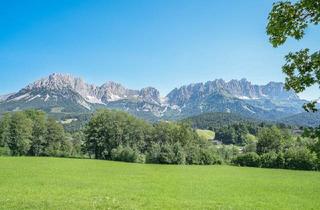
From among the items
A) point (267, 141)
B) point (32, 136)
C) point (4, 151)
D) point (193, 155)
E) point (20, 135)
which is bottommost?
point (4, 151)

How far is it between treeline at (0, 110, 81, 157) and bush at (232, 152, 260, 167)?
55696 mm

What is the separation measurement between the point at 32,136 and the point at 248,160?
6924cm

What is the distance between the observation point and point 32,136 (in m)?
114

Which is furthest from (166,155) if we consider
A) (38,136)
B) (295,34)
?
(295,34)

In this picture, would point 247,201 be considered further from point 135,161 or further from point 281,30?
point 135,161

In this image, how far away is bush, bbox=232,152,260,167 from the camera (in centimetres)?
10331

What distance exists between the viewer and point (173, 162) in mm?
102062

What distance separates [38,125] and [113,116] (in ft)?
82.1

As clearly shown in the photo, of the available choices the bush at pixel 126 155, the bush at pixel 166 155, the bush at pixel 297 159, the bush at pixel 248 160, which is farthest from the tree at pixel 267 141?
the bush at pixel 126 155

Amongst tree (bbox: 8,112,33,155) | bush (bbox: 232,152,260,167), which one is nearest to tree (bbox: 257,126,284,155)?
bush (bbox: 232,152,260,167)

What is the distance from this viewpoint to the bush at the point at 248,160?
103312 mm

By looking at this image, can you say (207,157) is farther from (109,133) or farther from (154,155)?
(109,133)

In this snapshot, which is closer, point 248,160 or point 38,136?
point 248,160

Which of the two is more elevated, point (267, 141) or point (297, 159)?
point (267, 141)
